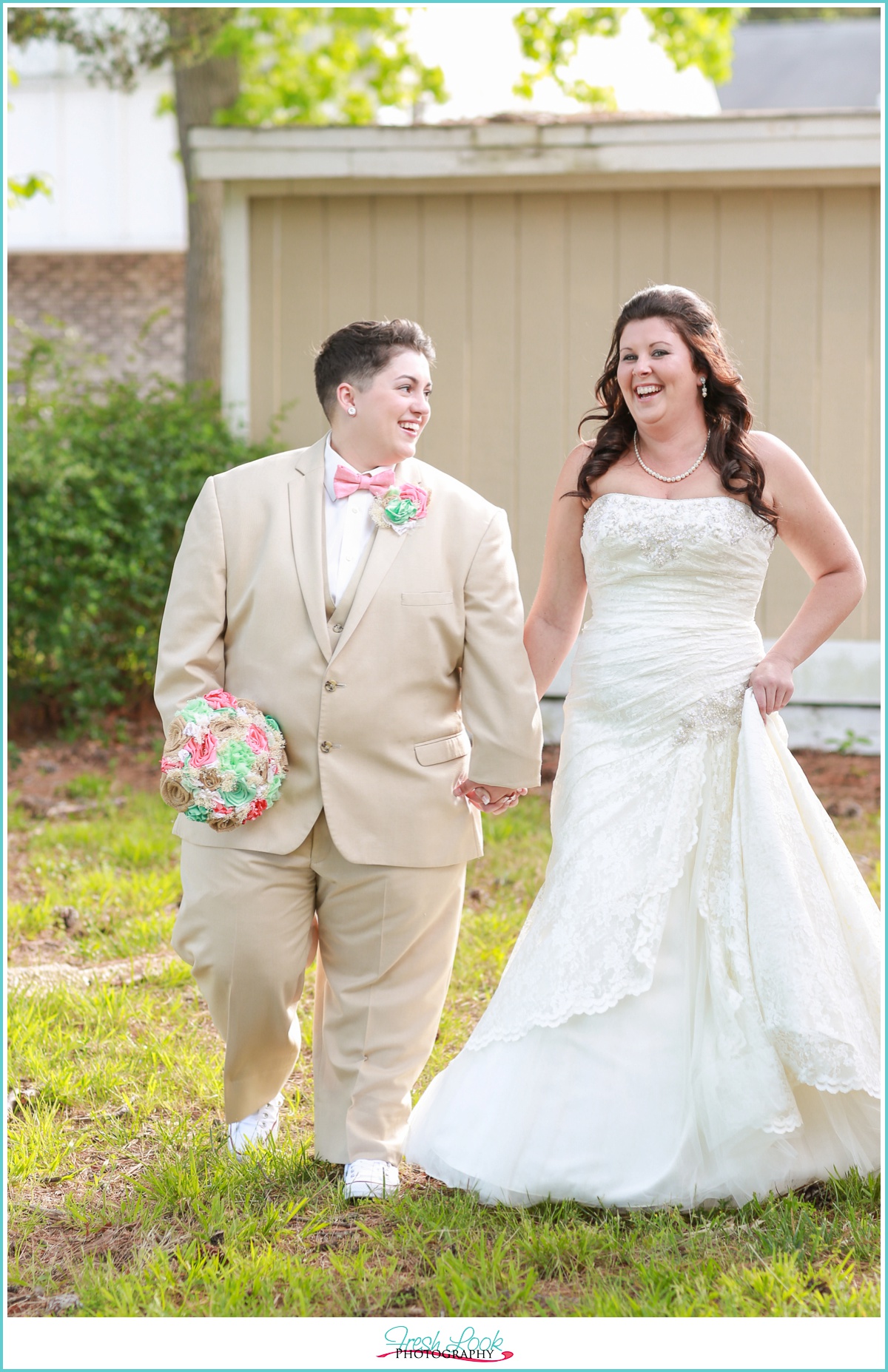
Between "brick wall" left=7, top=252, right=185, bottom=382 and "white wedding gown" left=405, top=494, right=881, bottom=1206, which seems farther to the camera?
"brick wall" left=7, top=252, right=185, bottom=382

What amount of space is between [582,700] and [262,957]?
108 centimetres

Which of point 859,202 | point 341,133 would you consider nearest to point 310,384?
point 341,133

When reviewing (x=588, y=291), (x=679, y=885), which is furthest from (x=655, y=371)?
(x=588, y=291)

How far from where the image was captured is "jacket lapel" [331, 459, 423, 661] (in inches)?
128

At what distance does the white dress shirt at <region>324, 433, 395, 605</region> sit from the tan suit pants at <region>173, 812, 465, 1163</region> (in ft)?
2.05

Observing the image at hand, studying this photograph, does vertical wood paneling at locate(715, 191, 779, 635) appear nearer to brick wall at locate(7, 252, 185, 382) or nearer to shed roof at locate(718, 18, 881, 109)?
brick wall at locate(7, 252, 185, 382)

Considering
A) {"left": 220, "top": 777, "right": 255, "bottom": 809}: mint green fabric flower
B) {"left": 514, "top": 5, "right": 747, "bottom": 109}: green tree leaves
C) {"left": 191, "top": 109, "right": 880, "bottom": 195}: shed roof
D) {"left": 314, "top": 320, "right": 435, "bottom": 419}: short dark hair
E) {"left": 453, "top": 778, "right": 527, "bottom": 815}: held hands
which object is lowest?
{"left": 453, "top": 778, "right": 527, "bottom": 815}: held hands

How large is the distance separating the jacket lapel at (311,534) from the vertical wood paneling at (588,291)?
4.87m

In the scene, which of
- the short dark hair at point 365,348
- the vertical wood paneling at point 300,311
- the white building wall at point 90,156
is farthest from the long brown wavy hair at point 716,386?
the white building wall at point 90,156

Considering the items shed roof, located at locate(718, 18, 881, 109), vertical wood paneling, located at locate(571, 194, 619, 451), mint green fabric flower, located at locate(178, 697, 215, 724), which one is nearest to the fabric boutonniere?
mint green fabric flower, located at locate(178, 697, 215, 724)

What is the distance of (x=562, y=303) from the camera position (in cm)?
816

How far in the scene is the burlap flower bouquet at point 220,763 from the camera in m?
3.10

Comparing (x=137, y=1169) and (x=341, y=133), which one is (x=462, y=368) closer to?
(x=341, y=133)

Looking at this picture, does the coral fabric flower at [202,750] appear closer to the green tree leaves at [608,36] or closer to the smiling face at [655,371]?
the smiling face at [655,371]
